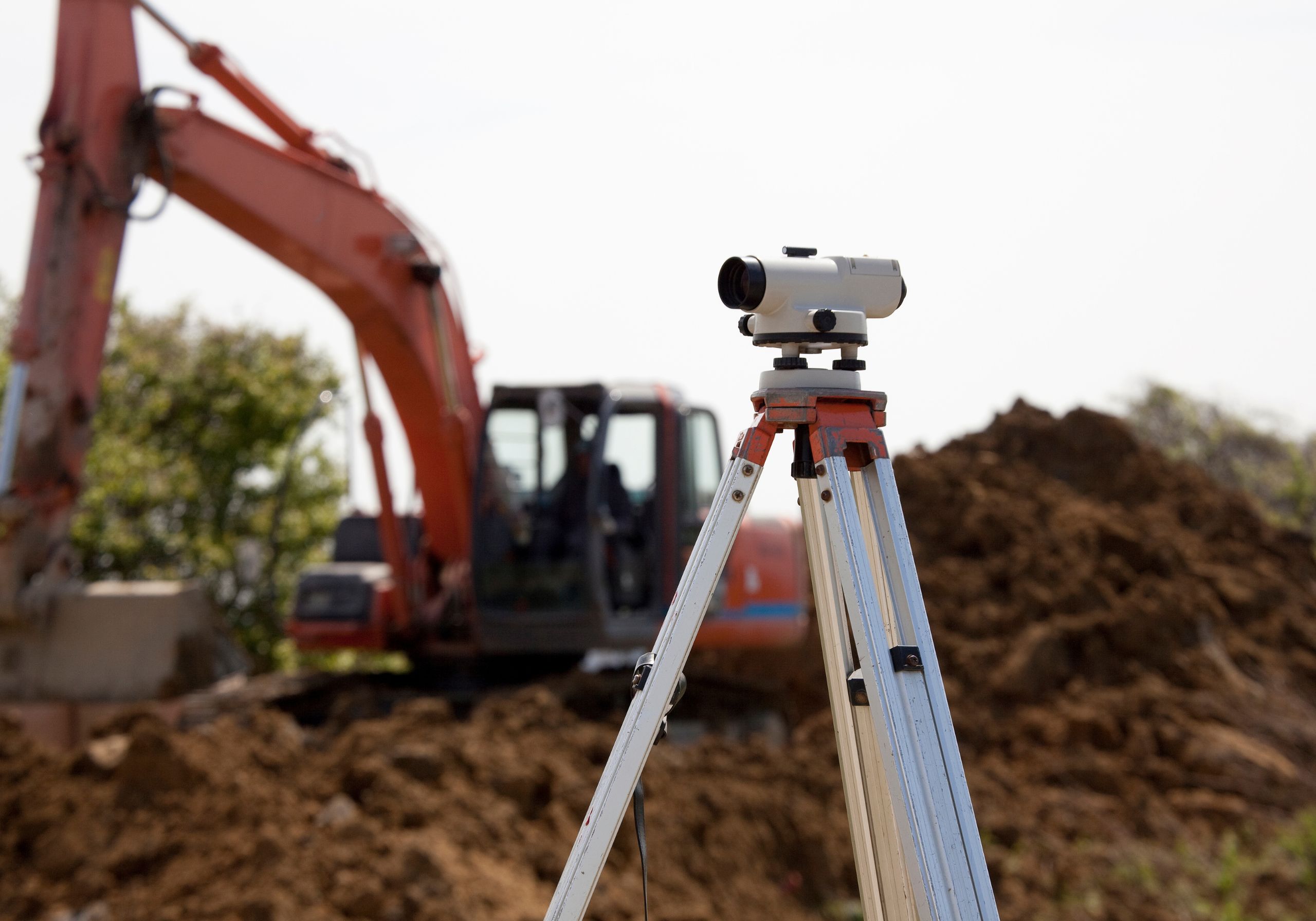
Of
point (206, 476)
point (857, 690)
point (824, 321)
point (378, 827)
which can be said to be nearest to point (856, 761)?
point (857, 690)

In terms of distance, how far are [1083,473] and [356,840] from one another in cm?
867

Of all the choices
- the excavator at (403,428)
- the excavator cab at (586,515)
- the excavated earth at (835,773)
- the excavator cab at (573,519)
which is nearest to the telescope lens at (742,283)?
the excavated earth at (835,773)

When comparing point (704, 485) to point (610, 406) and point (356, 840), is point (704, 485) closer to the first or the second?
point (610, 406)

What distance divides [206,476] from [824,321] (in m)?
14.9

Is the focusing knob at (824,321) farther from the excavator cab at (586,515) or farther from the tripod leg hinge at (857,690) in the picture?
the excavator cab at (586,515)

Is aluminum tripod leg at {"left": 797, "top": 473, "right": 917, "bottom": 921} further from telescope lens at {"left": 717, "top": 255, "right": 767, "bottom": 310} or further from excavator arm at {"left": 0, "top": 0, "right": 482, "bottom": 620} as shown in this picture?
excavator arm at {"left": 0, "top": 0, "right": 482, "bottom": 620}

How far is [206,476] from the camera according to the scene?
15.9m

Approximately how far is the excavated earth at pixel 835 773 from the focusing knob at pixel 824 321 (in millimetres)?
2939

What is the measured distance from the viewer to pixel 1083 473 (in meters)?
12.0

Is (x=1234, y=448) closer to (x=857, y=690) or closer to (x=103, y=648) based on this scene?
(x=103, y=648)

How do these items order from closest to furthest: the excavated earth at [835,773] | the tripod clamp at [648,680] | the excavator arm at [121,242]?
the tripod clamp at [648,680]
the excavated earth at [835,773]
the excavator arm at [121,242]

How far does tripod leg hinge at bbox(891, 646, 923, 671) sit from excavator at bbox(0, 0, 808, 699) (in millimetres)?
5261

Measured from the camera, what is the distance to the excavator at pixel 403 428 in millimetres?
6500

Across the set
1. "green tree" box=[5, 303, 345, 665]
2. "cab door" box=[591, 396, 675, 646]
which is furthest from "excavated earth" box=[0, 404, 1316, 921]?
"green tree" box=[5, 303, 345, 665]
